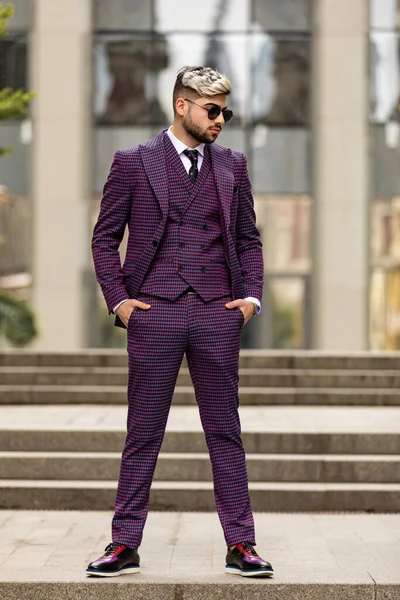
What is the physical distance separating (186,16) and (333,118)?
3278 mm

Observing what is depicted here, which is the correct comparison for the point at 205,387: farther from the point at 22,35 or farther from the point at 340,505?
the point at 22,35

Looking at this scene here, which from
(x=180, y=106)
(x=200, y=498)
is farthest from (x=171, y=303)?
(x=200, y=498)

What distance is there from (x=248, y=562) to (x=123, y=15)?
18006mm

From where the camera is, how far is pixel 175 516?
7.40 m

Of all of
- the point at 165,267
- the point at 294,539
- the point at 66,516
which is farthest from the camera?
the point at 66,516

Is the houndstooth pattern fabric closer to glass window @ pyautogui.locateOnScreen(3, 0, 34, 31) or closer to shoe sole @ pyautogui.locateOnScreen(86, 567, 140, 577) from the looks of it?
shoe sole @ pyautogui.locateOnScreen(86, 567, 140, 577)

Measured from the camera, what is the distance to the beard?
16.9 ft

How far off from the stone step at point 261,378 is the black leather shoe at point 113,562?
22.0ft

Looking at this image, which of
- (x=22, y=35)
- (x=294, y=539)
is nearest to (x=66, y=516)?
(x=294, y=539)

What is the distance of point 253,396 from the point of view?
1165 cm

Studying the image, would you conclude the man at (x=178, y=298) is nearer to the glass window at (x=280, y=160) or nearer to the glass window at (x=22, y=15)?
the glass window at (x=280, y=160)

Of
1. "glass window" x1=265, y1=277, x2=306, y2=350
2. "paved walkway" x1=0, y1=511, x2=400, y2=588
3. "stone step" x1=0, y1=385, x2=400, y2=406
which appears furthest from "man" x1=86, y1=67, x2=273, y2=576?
"glass window" x1=265, y1=277, x2=306, y2=350

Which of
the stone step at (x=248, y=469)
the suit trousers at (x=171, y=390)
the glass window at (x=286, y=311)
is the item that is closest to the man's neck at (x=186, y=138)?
the suit trousers at (x=171, y=390)

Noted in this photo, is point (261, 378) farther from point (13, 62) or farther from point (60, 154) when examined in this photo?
point (13, 62)
